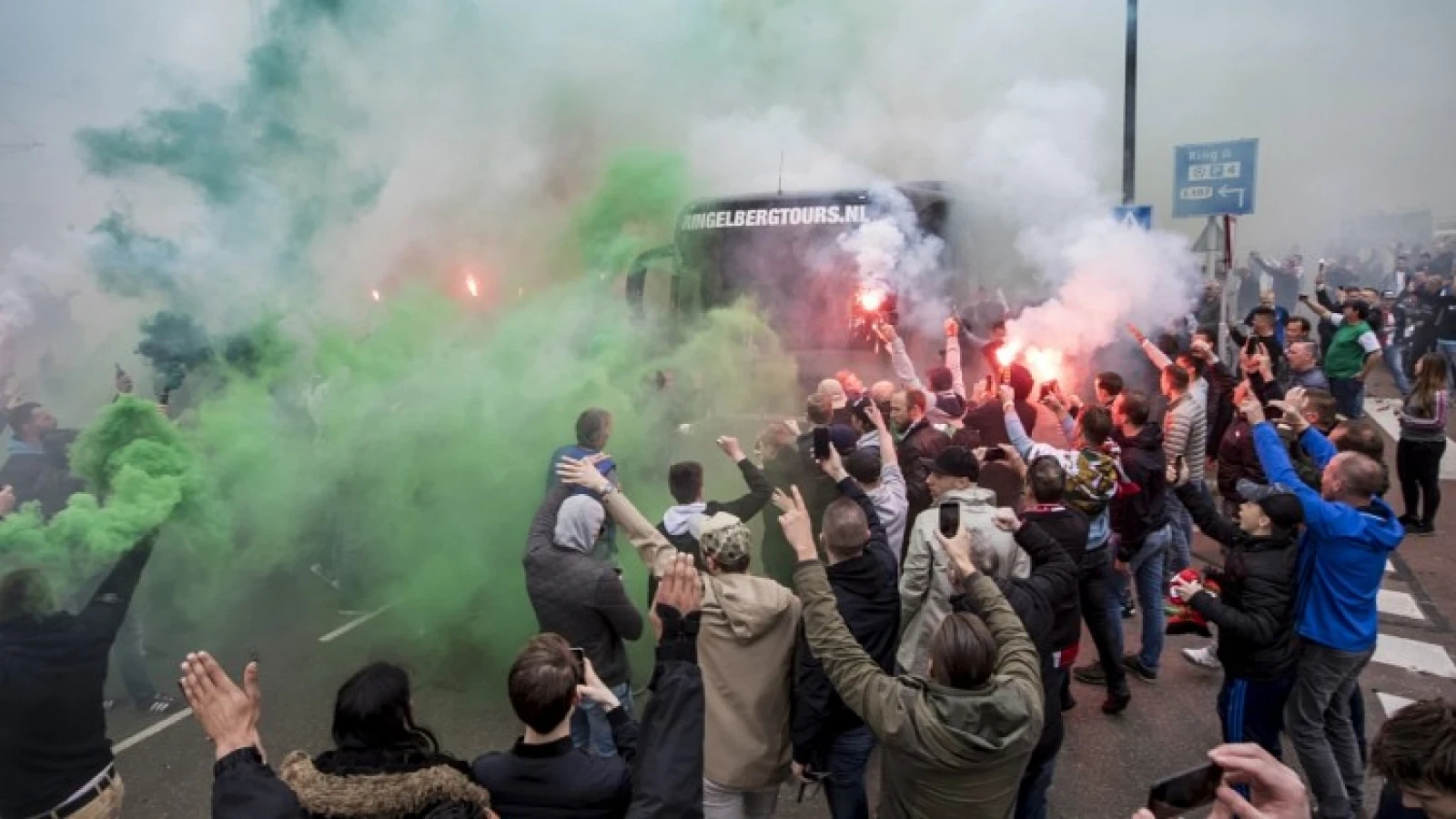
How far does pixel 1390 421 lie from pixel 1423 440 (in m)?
5.64

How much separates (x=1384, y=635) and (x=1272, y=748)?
2770 mm

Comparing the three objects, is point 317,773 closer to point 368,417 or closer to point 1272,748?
point 1272,748

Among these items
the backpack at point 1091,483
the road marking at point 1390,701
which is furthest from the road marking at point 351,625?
the road marking at point 1390,701

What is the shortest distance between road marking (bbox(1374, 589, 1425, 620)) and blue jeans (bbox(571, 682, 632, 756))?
5.34 metres

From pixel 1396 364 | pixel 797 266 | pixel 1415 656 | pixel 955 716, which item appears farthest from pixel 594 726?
pixel 1396 364

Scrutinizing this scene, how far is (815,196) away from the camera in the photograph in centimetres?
753

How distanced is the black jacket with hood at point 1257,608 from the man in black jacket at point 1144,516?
127cm

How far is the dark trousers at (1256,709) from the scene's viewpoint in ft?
11.5

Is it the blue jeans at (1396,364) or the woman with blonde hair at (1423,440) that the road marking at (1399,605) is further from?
the blue jeans at (1396,364)

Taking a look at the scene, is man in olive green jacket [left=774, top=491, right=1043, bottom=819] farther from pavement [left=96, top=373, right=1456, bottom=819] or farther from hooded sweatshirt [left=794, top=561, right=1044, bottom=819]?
pavement [left=96, top=373, right=1456, bottom=819]

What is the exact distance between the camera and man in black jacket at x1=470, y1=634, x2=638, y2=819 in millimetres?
2021

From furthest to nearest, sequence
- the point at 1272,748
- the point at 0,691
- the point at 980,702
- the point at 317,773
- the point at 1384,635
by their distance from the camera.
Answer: the point at 1384,635
the point at 1272,748
the point at 0,691
the point at 980,702
the point at 317,773

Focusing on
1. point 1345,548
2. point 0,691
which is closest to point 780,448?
point 1345,548

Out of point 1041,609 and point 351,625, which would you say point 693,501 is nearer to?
point 1041,609
